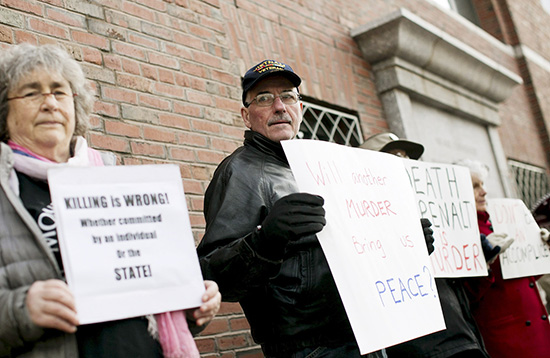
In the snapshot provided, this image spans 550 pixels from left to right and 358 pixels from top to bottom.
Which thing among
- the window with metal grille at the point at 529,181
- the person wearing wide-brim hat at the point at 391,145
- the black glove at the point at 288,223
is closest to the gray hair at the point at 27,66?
the black glove at the point at 288,223

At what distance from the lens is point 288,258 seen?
7.55 feet

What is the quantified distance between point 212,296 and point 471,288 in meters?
2.37

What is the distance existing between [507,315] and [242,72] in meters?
2.24

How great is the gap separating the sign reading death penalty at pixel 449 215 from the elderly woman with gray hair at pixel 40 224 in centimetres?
179

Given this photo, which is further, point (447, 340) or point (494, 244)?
point (494, 244)

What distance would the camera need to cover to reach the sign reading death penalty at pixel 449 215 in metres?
3.28

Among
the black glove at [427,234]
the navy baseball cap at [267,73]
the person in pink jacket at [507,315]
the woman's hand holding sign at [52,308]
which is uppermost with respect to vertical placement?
the navy baseball cap at [267,73]

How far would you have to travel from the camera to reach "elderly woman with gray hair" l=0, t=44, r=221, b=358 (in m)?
1.52

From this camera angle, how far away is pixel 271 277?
223 centimetres

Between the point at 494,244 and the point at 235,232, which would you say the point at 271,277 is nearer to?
the point at 235,232

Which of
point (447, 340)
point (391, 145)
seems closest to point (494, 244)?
point (391, 145)

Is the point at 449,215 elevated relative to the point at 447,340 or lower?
elevated

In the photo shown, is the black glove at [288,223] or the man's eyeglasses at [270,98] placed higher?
the man's eyeglasses at [270,98]

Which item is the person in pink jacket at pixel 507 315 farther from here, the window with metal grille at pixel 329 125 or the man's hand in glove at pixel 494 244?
the window with metal grille at pixel 329 125
